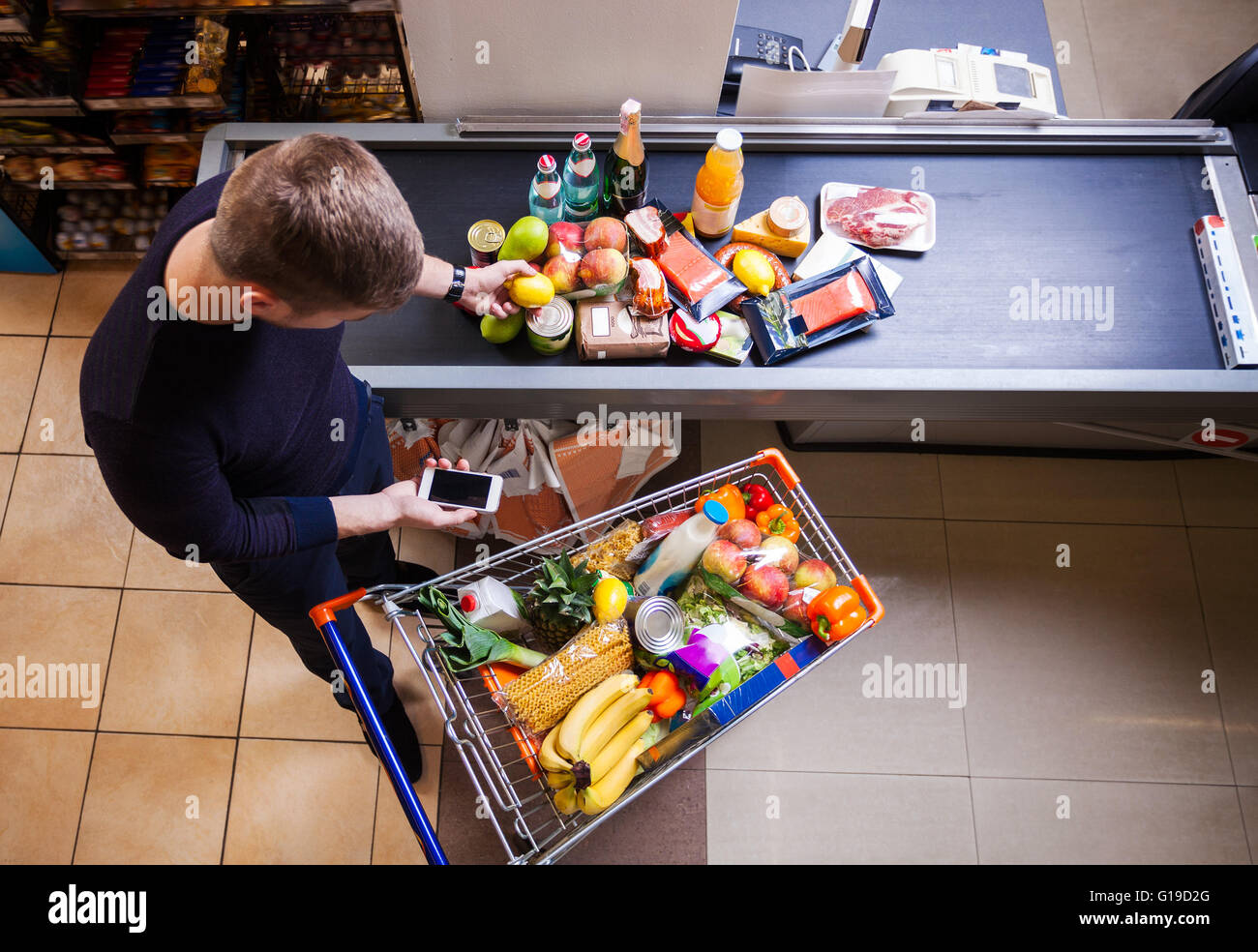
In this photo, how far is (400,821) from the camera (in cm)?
250

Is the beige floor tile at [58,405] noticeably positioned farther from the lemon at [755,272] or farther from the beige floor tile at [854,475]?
the lemon at [755,272]

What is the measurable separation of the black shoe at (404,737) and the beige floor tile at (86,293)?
1.89 metres

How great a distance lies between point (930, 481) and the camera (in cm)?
289

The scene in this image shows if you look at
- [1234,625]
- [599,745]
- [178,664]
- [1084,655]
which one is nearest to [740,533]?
[599,745]

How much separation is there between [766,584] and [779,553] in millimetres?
84

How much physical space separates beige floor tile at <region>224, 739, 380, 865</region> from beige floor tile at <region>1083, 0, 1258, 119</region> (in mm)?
3964

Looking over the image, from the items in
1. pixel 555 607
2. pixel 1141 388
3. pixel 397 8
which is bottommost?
pixel 555 607

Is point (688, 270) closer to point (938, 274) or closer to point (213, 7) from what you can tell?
point (938, 274)

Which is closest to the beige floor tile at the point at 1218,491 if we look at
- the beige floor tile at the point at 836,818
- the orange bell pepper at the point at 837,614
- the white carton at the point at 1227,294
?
the white carton at the point at 1227,294

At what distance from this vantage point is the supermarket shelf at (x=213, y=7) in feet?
6.65

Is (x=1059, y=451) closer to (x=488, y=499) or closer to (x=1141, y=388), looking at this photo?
(x=1141, y=388)

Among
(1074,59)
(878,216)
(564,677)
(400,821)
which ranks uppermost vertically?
(1074,59)

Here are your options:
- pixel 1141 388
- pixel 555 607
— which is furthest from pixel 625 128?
pixel 1141 388
